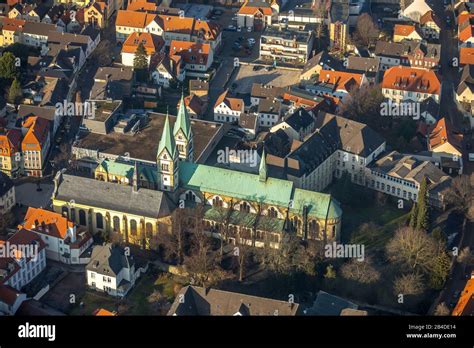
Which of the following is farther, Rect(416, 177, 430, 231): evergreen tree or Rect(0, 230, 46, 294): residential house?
Rect(416, 177, 430, 231): evergreen tree

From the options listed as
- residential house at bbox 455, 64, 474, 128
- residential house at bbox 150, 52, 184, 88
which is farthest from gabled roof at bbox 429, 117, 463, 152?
residential house at bbox 150, 52, 184, 88

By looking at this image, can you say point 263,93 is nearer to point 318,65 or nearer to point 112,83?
point 318,65

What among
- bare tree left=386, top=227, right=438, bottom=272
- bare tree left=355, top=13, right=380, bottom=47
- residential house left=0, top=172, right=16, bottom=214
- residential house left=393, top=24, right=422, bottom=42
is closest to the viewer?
bare tree left=386, top=227, right=438, bottom=272

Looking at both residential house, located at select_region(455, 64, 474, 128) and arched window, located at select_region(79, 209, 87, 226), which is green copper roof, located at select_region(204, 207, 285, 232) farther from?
residential house, located at select_region(455, 64, 474, 128)

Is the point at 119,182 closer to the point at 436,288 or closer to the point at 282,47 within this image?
the point at 436,288

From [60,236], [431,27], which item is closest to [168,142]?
[60,236]

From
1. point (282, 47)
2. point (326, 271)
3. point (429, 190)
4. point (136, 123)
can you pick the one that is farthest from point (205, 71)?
point (326, 271)
